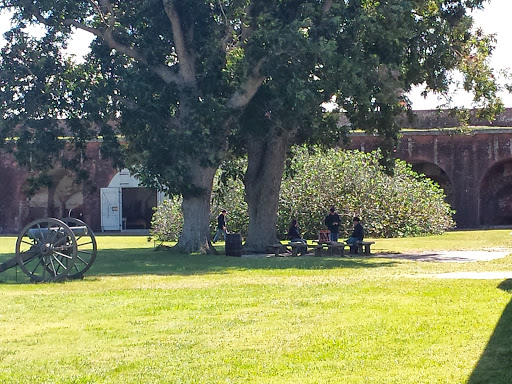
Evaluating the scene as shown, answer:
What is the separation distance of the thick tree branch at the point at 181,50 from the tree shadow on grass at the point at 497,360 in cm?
1318

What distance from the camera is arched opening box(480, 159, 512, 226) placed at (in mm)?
37438

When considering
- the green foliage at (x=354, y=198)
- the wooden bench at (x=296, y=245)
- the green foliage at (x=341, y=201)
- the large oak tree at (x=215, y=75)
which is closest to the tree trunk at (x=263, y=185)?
the large oak tree at (x=215, y=75)

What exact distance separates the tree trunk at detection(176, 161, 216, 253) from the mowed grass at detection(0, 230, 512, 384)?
648 centimetres

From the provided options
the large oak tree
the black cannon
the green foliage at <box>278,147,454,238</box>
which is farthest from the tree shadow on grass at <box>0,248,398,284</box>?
the green foliage at <box>278,147,454,238</box>

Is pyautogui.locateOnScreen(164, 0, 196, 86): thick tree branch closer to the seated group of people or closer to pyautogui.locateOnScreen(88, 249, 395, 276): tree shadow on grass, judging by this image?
pyautogui.locateOnScreen(88, 249, 395, 276): tree shadow on grass

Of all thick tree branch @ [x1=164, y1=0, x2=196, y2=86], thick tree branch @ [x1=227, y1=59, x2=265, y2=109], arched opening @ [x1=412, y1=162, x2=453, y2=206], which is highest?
thick tree branch @ [x1=164, y1=0, x2=196, y2=86]

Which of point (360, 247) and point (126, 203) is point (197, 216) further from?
point (126, 203)

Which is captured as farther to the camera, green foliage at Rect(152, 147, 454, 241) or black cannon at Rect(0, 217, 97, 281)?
green foliage at Rect(152, 147, 454, 241)

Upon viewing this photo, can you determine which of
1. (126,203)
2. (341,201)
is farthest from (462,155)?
(126,203)

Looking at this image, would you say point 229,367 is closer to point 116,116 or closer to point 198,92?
point 198,92

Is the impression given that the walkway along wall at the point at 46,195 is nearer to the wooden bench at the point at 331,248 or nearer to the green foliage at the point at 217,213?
the green foliage at the point at 217,213

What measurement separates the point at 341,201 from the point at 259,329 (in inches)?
826

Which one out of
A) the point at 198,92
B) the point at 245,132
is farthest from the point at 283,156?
the point at 198,92

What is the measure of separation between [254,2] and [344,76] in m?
3.55
